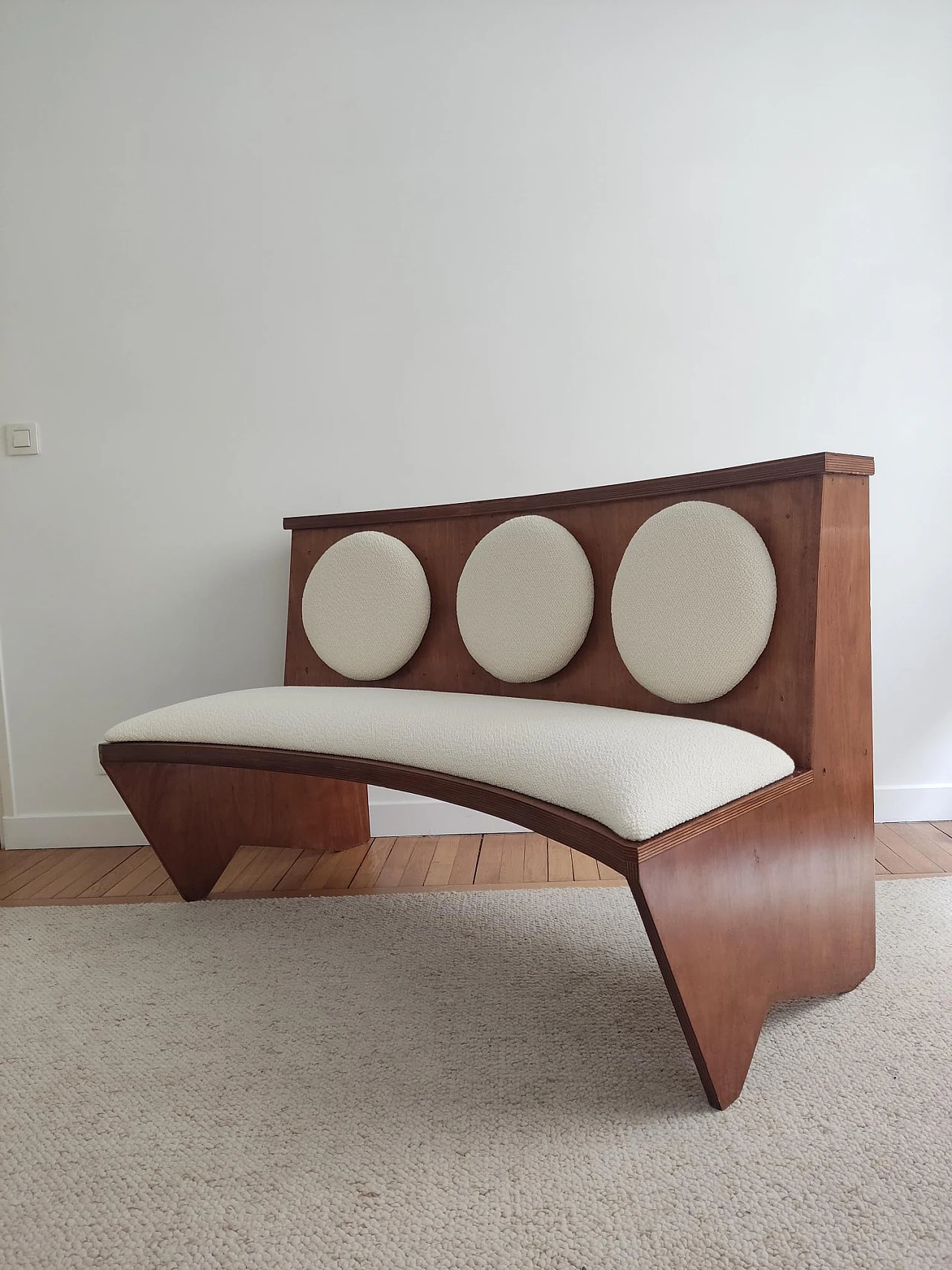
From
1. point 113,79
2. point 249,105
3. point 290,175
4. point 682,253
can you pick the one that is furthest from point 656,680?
point 113,79

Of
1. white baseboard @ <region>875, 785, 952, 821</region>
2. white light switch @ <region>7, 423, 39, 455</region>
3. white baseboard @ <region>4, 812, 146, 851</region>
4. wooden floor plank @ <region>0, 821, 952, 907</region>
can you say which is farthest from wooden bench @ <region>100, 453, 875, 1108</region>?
white baseboard @ <region>875, 785, 952, 821</region>

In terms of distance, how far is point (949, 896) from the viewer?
1803mm

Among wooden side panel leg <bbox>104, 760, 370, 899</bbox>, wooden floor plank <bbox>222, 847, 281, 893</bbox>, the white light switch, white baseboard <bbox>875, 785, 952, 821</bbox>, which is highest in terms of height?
the white light switch

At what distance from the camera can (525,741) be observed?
4.29ft

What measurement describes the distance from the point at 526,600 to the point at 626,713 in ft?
1.30

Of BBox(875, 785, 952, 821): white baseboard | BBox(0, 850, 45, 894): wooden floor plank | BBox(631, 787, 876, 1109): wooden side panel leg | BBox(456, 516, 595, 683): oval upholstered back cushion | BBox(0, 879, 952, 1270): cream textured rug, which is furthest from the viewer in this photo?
BBox(875, 785, 952, 821): white baseboard

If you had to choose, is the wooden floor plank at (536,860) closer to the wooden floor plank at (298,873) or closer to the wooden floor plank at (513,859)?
the wooden floor plank at (513,859)

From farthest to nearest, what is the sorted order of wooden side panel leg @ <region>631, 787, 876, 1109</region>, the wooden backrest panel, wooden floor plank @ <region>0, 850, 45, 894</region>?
wooden floor plank @ <region>0, 850, 45, 894</region>
the wooden backrest panel
wooden side panel leg @ <region>631, 787, 876, 1109</region>

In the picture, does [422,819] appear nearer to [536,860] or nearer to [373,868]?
[373,868]

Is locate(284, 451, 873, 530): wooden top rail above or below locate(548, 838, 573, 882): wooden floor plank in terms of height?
above

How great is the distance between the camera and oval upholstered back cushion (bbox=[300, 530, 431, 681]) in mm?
1999

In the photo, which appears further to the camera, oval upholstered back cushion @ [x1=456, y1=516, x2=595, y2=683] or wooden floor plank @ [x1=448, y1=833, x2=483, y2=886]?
wooden floor plank @ [x1=448, y1=833, x2=483, y2=886]

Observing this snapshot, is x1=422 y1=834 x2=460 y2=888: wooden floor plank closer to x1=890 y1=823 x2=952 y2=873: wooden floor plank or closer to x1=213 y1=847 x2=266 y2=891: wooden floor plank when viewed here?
x1=213 y1=847 x2=266 y2=891: wooden floor plank

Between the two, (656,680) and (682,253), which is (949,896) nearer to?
(656,680)
